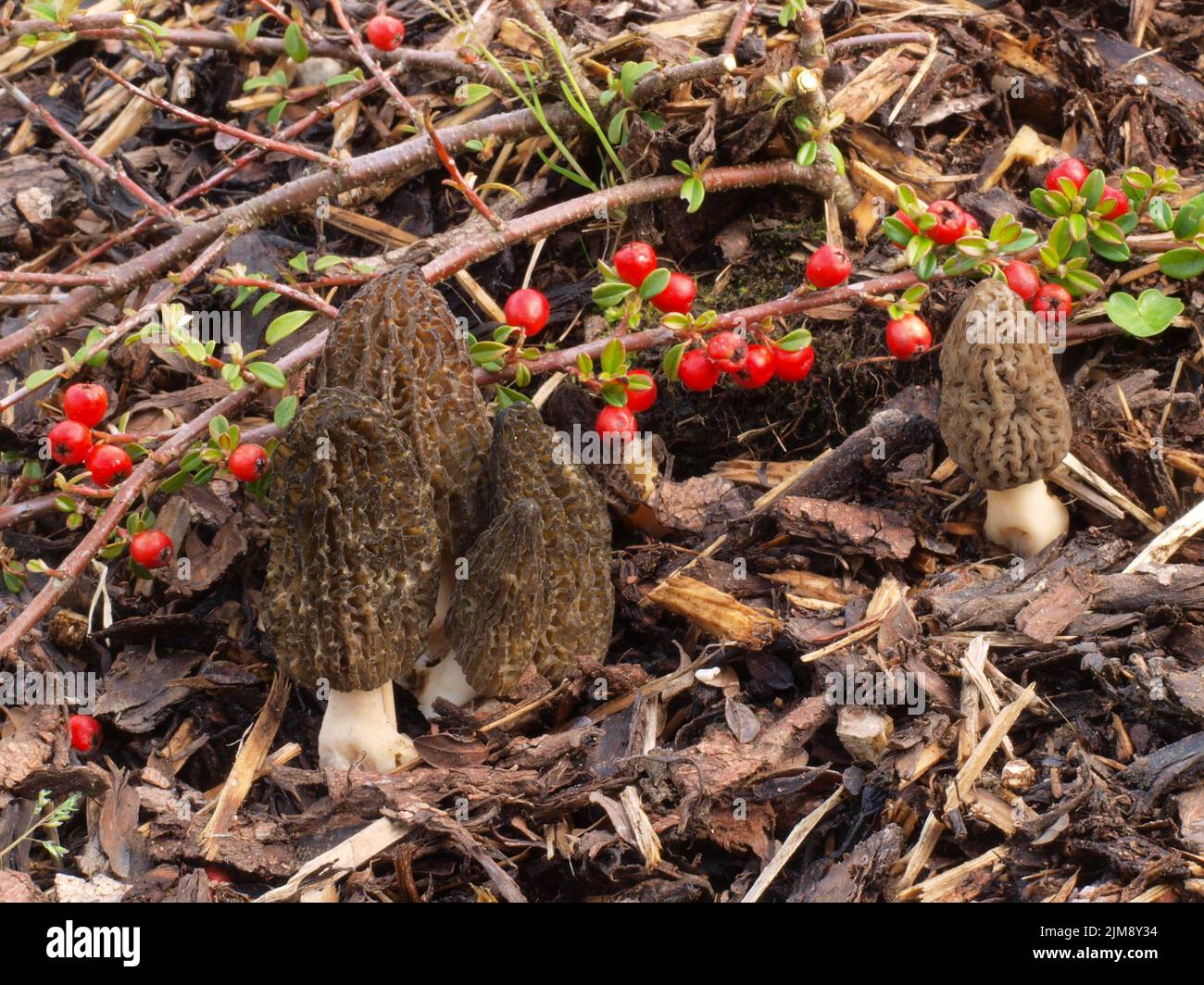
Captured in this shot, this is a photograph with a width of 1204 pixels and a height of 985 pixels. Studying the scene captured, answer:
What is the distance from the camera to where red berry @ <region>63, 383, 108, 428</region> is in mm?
3971

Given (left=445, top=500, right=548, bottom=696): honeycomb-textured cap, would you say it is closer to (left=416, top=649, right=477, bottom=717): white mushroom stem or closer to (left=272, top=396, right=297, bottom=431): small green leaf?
(left=416, top=649, right=477, bottom=717): white mushroom stem

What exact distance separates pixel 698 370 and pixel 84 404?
1970 millimetres

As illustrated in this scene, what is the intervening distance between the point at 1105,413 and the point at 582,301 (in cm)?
202

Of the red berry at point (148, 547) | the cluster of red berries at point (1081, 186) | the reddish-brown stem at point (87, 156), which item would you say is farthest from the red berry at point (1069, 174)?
the red berry at point (148, 547)

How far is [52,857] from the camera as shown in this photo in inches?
150

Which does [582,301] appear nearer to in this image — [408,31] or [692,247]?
[692,247]

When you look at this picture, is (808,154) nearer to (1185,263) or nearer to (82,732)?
(1185,263)

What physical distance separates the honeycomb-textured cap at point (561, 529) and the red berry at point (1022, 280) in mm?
1541

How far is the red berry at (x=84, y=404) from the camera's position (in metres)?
3.97

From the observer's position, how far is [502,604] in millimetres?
3824

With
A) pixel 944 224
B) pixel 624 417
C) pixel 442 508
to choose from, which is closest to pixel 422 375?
pixel 442 508

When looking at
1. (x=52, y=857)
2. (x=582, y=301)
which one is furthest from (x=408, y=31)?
(x=52, y=857)

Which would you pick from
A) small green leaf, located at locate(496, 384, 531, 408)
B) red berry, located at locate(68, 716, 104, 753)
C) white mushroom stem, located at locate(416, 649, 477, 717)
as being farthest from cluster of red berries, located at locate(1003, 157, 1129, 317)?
red berry, located at locate(68, 716, 104, 753)

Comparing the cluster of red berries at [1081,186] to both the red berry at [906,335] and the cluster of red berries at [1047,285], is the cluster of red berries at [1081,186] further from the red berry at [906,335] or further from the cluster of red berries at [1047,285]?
the red berry at [906,335]
